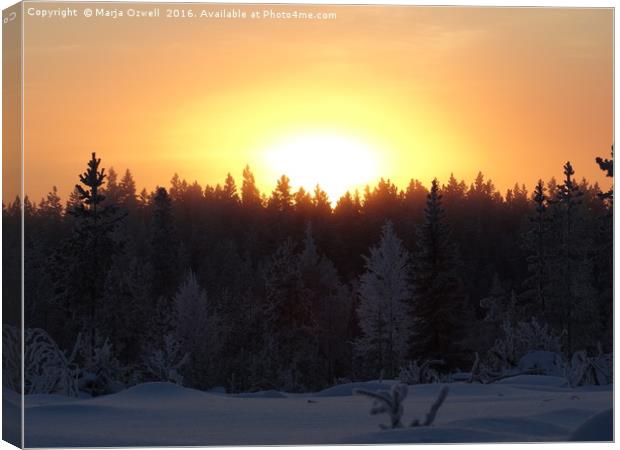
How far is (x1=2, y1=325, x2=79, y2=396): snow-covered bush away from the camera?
15555 millimetres

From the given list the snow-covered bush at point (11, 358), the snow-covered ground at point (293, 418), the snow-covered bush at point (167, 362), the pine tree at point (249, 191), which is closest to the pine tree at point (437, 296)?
the snow-covered ground at point (293, 418)

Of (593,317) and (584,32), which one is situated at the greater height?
(584,32)

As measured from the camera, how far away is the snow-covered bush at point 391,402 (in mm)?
15812

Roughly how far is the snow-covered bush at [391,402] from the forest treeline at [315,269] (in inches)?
79.3

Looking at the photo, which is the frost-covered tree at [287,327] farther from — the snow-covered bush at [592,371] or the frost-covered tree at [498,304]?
the snow-covered bush at [592,371]

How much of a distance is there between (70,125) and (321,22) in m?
3.26

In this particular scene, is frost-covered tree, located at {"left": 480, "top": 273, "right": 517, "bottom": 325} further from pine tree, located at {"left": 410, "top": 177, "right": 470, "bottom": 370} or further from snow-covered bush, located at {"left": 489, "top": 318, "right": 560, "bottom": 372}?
pine tree, located at {"left": 410, "top": 177, "right": 470, "bottom": 370}

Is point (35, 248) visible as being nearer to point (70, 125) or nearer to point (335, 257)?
point (70, 125)

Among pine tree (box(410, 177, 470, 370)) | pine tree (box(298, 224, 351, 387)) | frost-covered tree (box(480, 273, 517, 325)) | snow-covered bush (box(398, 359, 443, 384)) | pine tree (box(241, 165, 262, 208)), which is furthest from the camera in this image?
pine tree (box(298, 224, 351, 387))

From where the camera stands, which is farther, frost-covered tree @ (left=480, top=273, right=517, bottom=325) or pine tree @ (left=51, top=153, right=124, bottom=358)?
frost-covered tree @ (left=480, top=273, right=517, bottom=325)

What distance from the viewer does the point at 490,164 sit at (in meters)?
17.1

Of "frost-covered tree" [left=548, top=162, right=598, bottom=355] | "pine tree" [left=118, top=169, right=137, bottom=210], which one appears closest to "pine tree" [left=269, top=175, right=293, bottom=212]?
"pine tree" [left=118, top=169, right=137, bottom=210]

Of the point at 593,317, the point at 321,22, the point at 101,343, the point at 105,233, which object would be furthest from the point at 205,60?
the point at 593,317

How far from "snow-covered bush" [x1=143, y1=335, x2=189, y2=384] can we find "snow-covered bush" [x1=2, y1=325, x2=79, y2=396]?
1.68m
